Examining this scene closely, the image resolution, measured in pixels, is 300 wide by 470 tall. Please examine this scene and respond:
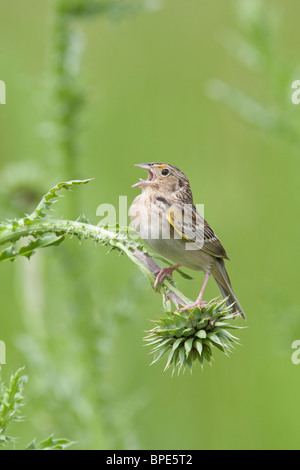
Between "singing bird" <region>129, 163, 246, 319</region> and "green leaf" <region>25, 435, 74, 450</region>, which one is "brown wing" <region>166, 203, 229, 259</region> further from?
"green leaf" <region>25, 435, 74, 450</region>

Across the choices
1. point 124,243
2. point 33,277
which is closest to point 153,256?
point 124,243

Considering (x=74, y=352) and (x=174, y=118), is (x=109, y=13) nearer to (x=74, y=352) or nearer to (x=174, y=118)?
(x=74, y=352)

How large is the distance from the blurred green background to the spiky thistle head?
231 cm

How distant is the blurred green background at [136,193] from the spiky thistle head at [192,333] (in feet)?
7.59

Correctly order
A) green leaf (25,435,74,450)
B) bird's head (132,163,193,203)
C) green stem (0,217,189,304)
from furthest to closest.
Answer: bird's head (132,163,193,203), green leaf (25,435,74,450), green stem (0,217,189,304)

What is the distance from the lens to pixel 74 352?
5434 mm

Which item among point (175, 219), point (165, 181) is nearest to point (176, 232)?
point (175, 219)

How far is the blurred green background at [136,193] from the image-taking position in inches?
202

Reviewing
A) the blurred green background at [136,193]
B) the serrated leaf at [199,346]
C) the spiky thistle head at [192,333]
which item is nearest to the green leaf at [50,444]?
the spiky thistle head at [192,333]

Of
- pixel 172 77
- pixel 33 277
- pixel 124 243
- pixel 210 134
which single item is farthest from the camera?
pixel 172 77

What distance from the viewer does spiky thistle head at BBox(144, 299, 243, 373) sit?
2.70 m

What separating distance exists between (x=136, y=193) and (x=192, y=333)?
4627 millimetres

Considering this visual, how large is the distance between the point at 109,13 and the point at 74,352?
8.22 ft

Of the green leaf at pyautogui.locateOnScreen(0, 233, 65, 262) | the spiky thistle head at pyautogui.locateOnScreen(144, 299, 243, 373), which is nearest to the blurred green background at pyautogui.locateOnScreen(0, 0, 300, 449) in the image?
the green leaf at pyautogui.locateOnScreen(0, 233, 65, 262)
